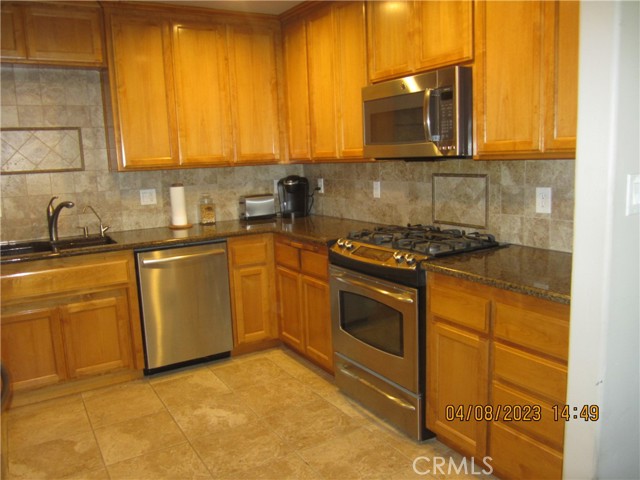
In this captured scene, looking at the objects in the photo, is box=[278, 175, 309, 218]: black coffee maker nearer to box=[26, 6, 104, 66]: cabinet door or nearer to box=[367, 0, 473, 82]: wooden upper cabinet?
box=[367, 0, 473, 82]: wooden upper cabinet

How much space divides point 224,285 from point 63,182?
4.27 feet

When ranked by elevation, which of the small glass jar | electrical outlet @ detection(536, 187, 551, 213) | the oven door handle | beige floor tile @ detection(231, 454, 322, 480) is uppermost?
electrical outlet @ detection(536, 187, 551, 213)

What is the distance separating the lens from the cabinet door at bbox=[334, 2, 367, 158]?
3072mm

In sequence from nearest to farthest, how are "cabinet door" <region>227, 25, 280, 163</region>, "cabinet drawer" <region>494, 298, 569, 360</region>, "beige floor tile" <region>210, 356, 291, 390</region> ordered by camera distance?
1. "cabinet drawer" <region>494, 298, 569, 360</region>
2. "beige floor tile" <region>210, 356, 291, 390</region>
3. "cabinet door" <region>227, 25, 280, 163</region>

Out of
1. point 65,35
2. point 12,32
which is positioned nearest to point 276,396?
point 65,35

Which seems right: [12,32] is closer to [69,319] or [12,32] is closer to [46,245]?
[46,245]

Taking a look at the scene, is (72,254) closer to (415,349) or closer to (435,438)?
(415,349)

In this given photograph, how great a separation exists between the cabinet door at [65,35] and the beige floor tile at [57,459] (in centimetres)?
222

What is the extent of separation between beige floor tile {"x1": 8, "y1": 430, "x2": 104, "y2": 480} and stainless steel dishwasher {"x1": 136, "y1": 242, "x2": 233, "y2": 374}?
2.52ft

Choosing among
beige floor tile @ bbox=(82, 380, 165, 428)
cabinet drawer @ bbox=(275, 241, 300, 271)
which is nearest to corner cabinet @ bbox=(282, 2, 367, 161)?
cabinet drawer @ bbox=(275, 241, 300, 271)

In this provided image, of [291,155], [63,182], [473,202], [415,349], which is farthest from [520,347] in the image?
[63,182]

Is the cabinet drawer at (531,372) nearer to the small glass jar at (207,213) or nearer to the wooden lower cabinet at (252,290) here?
the wooden lower cabinet at (252,290)

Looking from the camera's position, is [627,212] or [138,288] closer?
[627,212]

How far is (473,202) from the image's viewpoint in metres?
2.81
